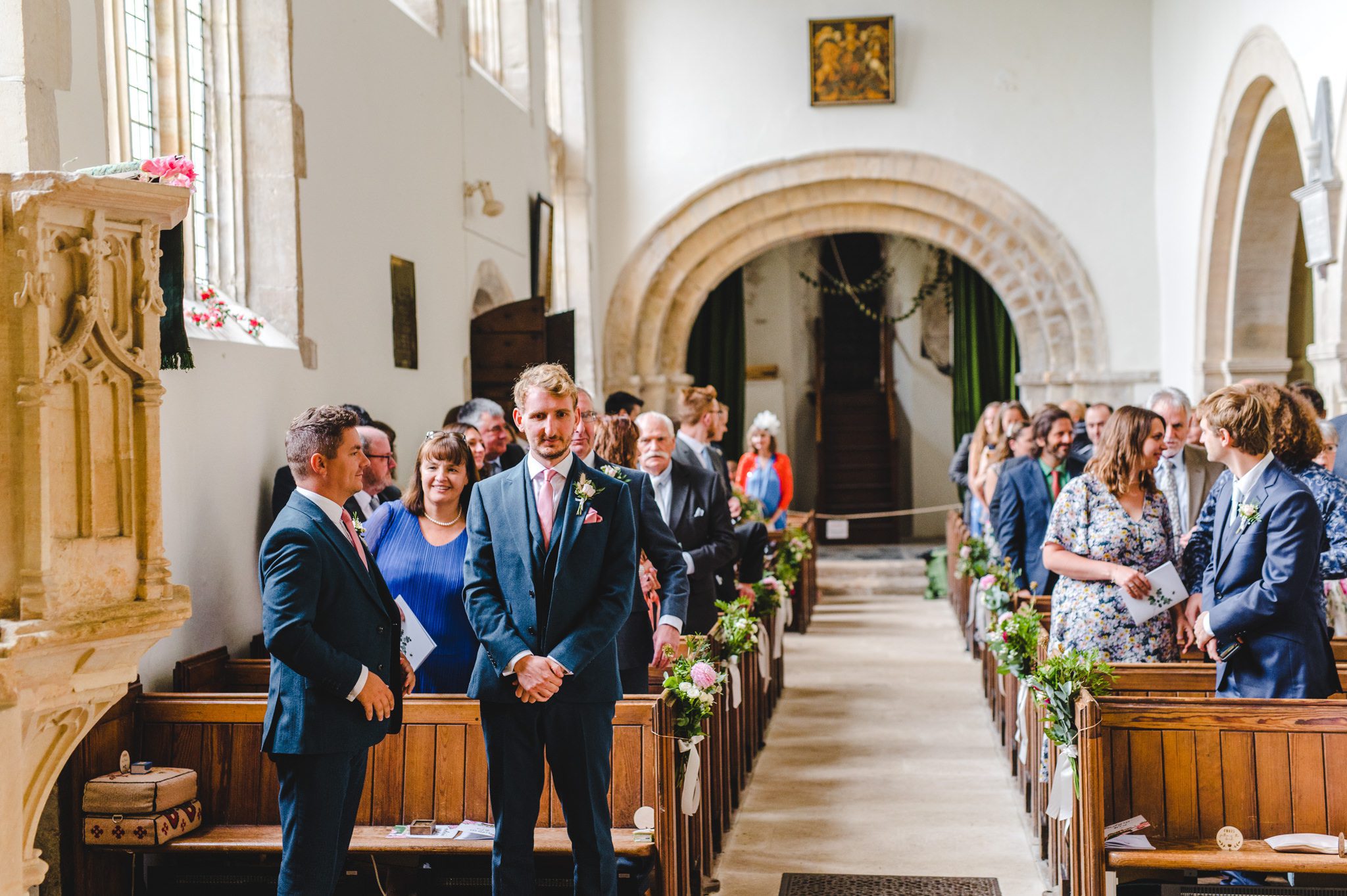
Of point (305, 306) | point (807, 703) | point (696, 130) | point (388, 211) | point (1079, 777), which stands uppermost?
point (696, 130)

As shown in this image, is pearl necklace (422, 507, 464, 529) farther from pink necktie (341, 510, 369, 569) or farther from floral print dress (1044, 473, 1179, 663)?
floral print dress (1044, 473, 1179, 663)

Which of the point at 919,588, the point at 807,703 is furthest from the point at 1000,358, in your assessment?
the point at 807,703

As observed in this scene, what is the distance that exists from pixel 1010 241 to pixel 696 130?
9.74ft

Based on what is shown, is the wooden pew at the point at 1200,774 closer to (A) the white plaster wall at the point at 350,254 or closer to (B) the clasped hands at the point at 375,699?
(B) the clasped hands at the point at 375,699

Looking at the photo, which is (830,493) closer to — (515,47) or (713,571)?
(515,47)

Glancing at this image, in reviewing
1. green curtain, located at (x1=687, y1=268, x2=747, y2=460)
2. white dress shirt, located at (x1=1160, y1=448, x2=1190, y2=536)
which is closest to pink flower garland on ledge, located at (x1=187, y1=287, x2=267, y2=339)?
white dress shirt, located at (x1=1160, y1=448, x2=1190, y2=536)

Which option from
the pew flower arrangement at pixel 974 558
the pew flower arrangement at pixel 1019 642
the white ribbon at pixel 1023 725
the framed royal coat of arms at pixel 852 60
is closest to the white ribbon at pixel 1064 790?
the pew flower arrangement at pixel 1019 642

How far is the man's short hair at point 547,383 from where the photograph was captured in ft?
10.3

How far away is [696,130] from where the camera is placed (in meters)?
12.0

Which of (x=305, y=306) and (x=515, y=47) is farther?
(x=515, y=47)

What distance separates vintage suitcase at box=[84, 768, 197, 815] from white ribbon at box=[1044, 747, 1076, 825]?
2.36 metres

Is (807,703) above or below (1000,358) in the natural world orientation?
below

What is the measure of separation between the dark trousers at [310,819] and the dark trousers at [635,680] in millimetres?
1215

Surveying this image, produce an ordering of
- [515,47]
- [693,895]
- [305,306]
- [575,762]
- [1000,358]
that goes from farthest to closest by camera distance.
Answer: [1000,358]
[515,47]
[305,306]
[693,895]
[575,762]
